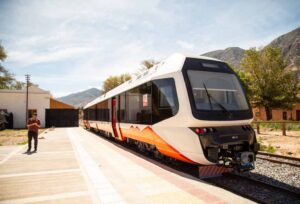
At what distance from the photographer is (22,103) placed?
34125mm

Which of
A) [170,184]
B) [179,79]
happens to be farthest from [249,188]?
[179,79]

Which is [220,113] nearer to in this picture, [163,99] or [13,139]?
[163,99]

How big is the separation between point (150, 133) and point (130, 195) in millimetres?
2969

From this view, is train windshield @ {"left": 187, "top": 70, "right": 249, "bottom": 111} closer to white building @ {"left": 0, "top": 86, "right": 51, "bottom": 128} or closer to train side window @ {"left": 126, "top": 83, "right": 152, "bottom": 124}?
train side window @ {"left": 126, "top": 83, "right": 152, "bottom": 124}

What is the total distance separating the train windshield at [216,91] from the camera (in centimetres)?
623

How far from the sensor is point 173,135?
6.40 m

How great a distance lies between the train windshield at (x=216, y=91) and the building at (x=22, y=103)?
33397mm

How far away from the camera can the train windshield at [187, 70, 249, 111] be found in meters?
6.23

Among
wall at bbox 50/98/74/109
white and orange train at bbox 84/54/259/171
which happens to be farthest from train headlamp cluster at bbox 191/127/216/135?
wall at bbox 50/98/74/109

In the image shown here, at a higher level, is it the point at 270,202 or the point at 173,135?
the point at 173,135

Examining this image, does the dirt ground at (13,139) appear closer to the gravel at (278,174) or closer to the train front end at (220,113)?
the train front end at (220,113)

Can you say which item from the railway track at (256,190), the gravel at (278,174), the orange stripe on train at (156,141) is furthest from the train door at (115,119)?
the gravel at (278,174)

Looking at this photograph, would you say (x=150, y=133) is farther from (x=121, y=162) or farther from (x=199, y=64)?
(x=199, y=64)

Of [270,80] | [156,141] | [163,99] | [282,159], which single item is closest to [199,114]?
[163,99]
